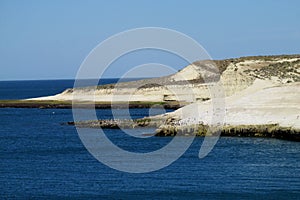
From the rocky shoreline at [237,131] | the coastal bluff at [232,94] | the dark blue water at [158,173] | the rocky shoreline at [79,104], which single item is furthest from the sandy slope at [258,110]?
the rocky shoreline at [79,104]

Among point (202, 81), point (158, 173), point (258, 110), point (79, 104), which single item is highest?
point (202, 81)

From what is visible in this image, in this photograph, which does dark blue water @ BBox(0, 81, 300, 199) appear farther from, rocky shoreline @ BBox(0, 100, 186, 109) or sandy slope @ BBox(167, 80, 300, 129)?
rocky shoreline @ BBox(0, 100, 186, 109)

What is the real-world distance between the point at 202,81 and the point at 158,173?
73.5 meters

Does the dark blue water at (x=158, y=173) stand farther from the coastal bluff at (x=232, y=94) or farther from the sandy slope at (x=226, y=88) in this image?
the sandy slope at (x=226, y=88)

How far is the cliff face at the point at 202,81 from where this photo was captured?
102375 mm

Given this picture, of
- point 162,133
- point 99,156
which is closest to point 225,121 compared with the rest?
point 162,133

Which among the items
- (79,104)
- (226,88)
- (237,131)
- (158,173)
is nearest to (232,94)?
(226,88)

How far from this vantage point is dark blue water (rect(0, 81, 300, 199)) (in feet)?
110

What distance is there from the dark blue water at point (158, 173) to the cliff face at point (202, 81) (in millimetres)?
47531

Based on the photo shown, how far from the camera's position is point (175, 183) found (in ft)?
117

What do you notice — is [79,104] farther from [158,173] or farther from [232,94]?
[158,173]

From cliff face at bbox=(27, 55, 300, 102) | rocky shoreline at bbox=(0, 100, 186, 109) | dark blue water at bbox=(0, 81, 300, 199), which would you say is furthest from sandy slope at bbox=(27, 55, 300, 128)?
dark blue water at bbox=(0, 81, 300, 199)

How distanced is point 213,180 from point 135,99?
7361 cm

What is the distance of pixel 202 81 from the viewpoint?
112 meters
